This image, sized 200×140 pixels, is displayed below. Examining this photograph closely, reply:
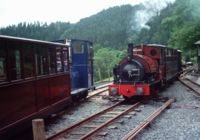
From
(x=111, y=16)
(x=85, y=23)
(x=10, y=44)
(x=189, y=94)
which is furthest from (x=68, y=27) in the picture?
(x=10, y=44)

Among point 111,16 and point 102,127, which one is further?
point 111,16

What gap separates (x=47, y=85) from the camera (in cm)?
1015

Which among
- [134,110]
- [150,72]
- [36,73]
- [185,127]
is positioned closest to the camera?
[36,73]

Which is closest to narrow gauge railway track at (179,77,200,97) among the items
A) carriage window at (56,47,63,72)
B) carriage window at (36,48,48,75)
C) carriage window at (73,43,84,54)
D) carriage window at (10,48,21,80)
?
carriage window at (73,43,84,54)

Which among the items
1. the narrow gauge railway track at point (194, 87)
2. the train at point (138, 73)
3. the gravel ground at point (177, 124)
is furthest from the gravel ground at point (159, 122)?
the narrow gauge railway track at point (194, 87)

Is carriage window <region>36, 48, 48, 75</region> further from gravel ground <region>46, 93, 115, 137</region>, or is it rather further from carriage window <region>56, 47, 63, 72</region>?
gravel ground <region>46, 93, 115, 137</region>

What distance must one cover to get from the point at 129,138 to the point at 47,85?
295 cm

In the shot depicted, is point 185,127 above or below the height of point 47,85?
below

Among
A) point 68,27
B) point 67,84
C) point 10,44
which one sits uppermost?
point 68,27

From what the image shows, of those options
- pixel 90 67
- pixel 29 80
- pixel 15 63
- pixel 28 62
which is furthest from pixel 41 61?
pixel 90 67

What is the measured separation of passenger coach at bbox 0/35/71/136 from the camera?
298 inches

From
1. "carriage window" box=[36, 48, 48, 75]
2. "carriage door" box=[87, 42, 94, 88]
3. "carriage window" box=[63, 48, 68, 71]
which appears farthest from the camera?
"carriage door" box=[87, 42, 94, 88]

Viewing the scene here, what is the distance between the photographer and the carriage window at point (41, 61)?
951cm

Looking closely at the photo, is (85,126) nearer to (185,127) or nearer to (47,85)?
(47,85)
